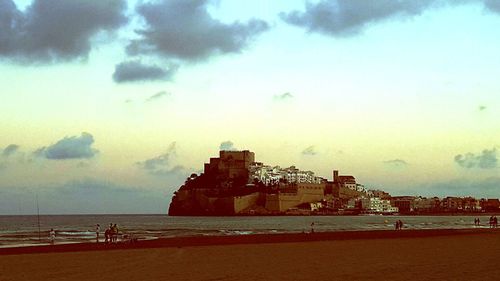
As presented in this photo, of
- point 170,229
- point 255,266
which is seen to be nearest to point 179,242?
point 255,266

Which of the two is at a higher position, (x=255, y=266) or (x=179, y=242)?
(x=255, y=266)

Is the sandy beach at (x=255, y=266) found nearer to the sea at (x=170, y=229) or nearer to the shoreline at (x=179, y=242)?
the shoreline at (x=179, y=242)

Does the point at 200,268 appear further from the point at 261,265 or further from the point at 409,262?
the point at 409,262

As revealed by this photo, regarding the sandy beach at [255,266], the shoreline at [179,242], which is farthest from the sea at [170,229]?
the sandy beach at [255,266]

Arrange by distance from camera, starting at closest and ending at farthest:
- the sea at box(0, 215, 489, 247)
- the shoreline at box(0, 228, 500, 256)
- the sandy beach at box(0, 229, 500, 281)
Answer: the sandy beach at box(0, 229, 500, 281) → the shoreline at box(0, 228, 500, 256) → the sea at box(0, 215, 489, 247)

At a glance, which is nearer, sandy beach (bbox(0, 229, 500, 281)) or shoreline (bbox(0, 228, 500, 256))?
sandy beach (bbox(0, 229, 500, 281))

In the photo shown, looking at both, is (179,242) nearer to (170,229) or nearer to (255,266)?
(255,266)

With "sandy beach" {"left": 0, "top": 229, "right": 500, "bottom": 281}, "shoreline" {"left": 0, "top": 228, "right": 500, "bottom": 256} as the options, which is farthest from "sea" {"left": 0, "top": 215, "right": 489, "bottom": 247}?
"sandy beach" {"left": 0, "top": 229, "right": 500, "bottom": 281}

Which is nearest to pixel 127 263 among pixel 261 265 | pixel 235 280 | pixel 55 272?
pixel 55 272

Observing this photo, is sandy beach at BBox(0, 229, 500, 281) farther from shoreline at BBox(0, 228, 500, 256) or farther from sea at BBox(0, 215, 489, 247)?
sea at BBox(0, 215, 489, 247)

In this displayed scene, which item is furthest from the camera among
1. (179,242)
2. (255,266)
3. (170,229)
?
(170,229)

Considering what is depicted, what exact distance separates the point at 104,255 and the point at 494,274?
20.1 m

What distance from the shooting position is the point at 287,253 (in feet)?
108

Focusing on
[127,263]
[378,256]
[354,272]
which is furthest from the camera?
[378,256]
